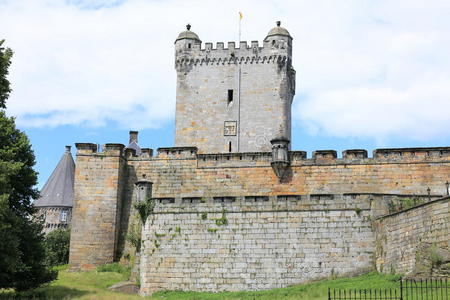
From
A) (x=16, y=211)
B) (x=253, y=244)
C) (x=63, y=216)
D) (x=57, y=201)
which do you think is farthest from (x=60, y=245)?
(x=253, y=244)

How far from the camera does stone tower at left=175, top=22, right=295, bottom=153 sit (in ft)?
129

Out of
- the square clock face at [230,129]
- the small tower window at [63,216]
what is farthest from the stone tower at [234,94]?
the small tower window at [63,216]

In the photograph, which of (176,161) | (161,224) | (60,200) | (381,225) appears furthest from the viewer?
(60,200)

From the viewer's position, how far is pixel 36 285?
26.1 metres

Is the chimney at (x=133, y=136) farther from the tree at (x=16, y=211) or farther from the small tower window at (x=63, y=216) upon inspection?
the tree at (x=16, y=211)

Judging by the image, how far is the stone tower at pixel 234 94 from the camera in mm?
39219

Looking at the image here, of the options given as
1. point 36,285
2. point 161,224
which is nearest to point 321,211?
point 161,224

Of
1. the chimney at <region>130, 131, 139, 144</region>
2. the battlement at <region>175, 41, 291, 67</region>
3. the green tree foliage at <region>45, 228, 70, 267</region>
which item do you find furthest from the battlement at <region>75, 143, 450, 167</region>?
the chimney at <region>130, 131, 139, 144</region>

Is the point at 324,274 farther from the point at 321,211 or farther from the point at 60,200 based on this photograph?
the point at 60,200

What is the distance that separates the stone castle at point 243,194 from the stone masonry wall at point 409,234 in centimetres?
7

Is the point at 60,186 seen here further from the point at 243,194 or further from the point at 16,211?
the point at 16,211

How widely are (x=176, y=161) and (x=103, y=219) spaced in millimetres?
4875

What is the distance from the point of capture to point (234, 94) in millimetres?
39938

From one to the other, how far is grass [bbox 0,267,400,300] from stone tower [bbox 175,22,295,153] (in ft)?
41.4
